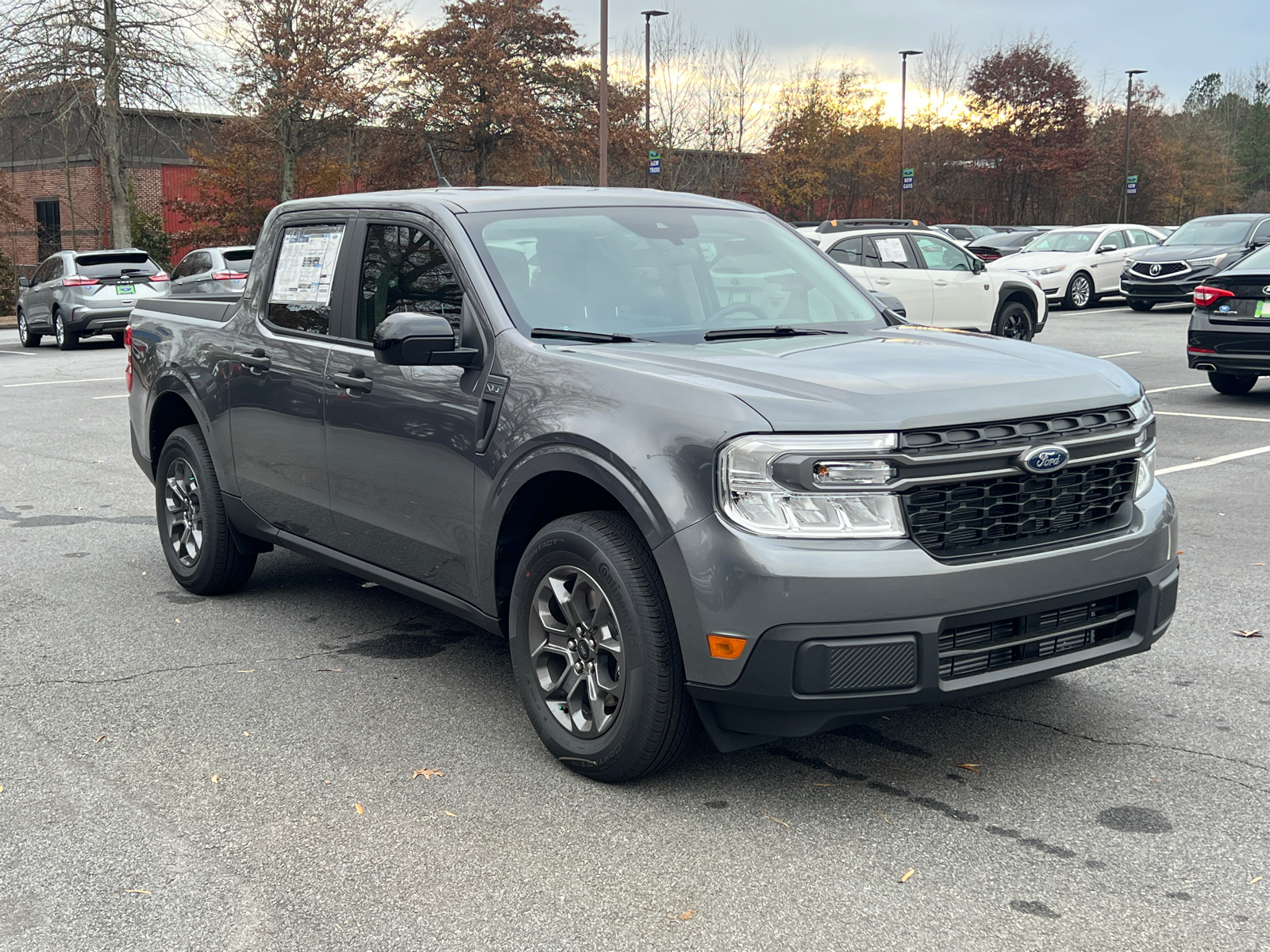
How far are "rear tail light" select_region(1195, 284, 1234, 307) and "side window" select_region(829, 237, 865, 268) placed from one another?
19.7ft

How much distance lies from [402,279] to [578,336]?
0.89m

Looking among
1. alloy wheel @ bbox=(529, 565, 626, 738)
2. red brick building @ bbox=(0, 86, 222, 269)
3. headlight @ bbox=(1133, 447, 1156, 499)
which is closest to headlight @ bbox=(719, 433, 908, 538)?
alloy wheel @ bbox=(529, 565, 626, 738)

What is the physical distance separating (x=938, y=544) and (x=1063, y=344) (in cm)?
1716

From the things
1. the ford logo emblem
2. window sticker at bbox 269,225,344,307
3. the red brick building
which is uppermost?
the red brick building

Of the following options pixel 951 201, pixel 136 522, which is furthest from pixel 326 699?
pixel 951 201

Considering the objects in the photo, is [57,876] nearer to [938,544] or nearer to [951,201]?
[938,544]

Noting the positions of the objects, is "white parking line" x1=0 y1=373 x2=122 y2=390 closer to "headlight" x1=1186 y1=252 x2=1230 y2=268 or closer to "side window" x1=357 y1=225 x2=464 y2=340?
"side window" x1=357 y1=225 x2=464 y2=340

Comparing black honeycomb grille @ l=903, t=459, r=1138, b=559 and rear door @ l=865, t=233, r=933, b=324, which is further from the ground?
rear door @ l=865, t=233, r=933, b=324

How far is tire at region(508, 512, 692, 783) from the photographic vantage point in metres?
3.73

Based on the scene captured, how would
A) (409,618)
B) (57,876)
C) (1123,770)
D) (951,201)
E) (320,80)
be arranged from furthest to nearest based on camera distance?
1. (951,201)
2. (320,80)
3. (409,618)
4. (1123,770)
5. (57,876)

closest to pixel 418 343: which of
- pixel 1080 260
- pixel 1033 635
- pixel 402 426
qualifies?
pixel 402 426

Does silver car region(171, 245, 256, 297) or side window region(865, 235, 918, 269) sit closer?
side window region(865, 235, 918, 269)

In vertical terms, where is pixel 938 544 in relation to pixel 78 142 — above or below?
below

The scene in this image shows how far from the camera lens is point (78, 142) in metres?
44.4
